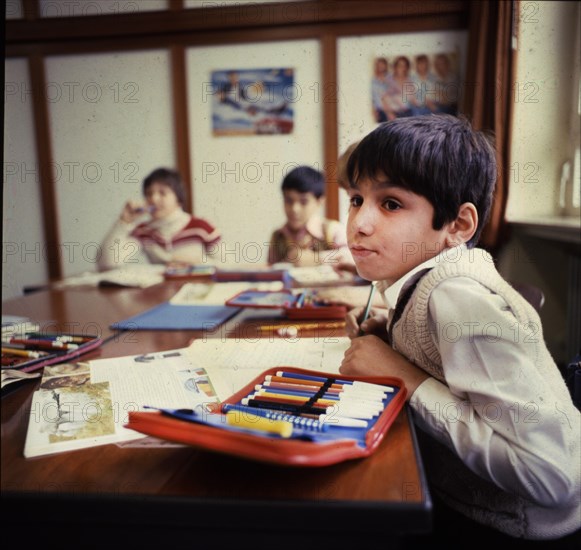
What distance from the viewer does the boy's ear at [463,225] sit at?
562 mm

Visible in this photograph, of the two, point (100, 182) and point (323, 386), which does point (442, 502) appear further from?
point (100, 182)

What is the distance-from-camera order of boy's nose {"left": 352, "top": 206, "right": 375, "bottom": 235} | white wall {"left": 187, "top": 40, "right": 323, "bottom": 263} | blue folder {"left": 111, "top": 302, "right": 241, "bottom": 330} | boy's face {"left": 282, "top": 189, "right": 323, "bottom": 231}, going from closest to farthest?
1. boy's nose {"left": 352, "top": 206, "right": 375, "bottom": 235}
2. blue folder {"left": 111, "top": 302, "right": 241, "bottom": 330}
3. boy's face {"left": 282, "top": 189, "right": 323, "bottom": 231}
4. white wall {"left": 187, "top": 40, "right": 323, "bottom": 263}

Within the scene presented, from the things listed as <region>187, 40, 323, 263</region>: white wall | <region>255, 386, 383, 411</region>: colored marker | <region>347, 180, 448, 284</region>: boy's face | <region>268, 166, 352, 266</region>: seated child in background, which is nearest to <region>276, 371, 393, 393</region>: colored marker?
<region>255, 386, 383, 411</region>: colored marker

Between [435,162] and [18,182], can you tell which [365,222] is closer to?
[435,162]

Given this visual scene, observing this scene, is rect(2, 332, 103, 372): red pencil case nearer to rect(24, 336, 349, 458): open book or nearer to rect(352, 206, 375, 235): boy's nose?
rect(24, 336, 349, 458): open book

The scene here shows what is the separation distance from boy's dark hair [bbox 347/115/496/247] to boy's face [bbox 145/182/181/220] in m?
1.75

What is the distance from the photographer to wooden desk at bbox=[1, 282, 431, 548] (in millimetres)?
319

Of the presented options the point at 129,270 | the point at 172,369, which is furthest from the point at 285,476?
the point at 129,270

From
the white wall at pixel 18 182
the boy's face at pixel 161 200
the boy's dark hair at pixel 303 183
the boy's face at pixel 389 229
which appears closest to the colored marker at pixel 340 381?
the boy's face at pixel 389 229

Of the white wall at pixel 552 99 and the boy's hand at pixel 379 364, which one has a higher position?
the white wall at pixel 552 99

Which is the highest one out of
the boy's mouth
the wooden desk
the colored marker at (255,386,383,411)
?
the boy's mouth

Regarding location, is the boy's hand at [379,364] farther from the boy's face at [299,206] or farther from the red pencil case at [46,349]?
the boy's face at [299,206]

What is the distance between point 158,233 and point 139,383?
159 centimetres

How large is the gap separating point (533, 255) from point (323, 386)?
6.45 feet
